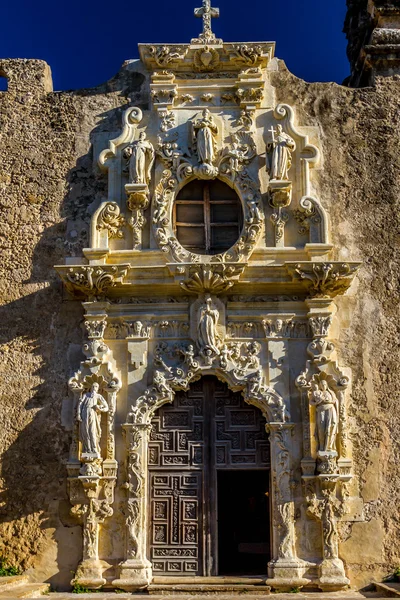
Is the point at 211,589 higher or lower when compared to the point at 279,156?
lower

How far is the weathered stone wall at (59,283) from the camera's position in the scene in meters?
9.30

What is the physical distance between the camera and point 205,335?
→ 31.6ft

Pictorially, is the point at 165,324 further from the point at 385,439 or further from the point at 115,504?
the point at 385,439

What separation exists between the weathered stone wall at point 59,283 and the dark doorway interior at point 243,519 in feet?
9.26

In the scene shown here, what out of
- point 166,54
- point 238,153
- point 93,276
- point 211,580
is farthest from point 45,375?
point 166,54

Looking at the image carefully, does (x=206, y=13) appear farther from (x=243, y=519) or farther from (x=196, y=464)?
(x=243, y=519)

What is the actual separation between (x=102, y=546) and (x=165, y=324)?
2.65 m

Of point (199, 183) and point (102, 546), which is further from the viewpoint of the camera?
point (199, 183)

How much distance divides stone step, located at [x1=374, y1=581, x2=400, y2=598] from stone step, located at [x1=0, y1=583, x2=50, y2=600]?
363cm

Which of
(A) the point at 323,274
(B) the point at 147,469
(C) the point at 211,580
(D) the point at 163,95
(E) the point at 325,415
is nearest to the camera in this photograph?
(C) the point at 211,580

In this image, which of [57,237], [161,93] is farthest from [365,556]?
[161,93]

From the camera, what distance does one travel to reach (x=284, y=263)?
31.8 feet

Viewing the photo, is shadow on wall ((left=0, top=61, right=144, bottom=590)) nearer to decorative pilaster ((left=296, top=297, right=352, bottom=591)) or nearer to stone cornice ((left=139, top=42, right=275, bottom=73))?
stone cornice ((left=139, top=42, right=275, bottom=73))

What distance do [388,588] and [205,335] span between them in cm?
340
